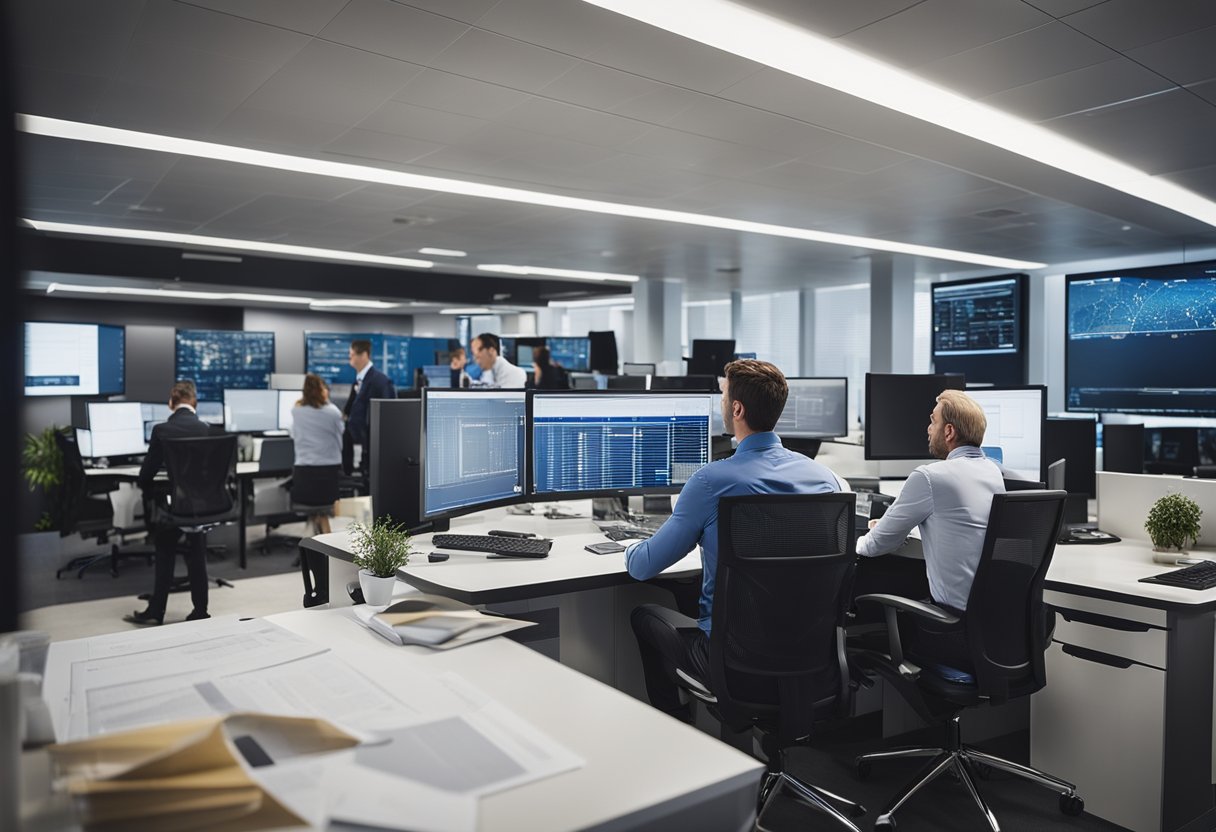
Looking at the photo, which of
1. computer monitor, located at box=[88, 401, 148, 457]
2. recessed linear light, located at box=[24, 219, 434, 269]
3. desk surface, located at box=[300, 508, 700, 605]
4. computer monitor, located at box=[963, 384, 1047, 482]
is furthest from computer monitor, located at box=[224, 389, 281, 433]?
computer monitor, located at box=[963, 384, 1047, 482]

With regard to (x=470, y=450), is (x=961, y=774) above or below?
below

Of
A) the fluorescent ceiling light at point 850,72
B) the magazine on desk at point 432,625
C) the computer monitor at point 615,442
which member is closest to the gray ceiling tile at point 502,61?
the fluorescent ceiling light at point 850,72

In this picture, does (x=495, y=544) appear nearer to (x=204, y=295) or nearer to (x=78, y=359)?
(x=78, y=359)

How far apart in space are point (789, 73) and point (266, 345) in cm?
1251

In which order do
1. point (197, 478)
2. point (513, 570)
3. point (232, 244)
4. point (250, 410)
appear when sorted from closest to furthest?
1. point (513, 570)
2. point (197, 478)
3. point (250, 410)
4. point (232, 244)

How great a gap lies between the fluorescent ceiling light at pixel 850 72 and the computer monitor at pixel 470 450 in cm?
165

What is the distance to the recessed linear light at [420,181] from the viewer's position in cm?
486

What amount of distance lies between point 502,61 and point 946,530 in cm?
277

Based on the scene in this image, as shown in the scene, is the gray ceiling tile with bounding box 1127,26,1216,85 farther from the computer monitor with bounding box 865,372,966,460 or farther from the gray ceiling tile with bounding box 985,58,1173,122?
the computer monitor with bounding box 865,372,966,460

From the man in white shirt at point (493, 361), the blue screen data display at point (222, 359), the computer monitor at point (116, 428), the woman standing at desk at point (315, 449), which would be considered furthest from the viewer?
the blue screen data display at point (222, 359)

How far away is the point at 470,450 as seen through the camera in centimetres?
286

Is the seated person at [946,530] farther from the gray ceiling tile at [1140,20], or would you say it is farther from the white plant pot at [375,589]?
the gray ceiling tile at [1140,20]

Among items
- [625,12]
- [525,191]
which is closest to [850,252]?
[525,191]

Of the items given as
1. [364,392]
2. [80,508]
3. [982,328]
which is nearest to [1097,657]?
[364,392]
